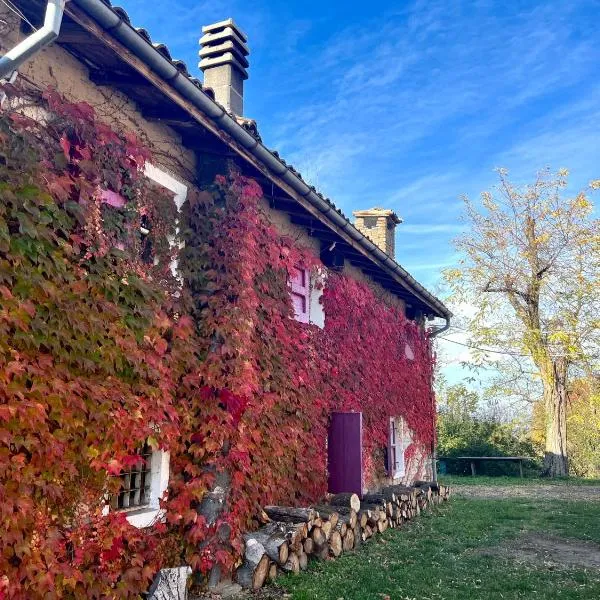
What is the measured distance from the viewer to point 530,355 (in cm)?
2172

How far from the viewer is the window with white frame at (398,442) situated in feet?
40.4

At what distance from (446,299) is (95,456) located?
2082 centimetres

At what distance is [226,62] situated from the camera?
9039 mm

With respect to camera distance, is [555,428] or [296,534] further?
[555,428]

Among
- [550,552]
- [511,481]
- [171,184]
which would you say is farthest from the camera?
[511,481]

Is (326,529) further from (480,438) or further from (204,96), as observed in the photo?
(480,438)

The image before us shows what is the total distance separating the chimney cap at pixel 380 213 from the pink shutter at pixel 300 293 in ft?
26.3

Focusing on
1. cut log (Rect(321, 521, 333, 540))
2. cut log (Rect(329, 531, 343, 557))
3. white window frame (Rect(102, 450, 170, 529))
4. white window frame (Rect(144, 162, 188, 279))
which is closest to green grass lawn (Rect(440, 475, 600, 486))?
cut log (Rect(329, 531, 343, 557))

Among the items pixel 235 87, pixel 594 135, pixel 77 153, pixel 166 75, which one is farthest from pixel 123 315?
pixel 594 135

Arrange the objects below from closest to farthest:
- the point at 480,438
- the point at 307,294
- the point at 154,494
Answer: the point at 154,494, the point at 307,294, the point at 480,438

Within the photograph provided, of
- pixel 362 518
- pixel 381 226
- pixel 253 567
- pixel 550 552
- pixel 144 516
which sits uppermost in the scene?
pixel 381 226

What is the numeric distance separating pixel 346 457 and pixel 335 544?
1844 mm

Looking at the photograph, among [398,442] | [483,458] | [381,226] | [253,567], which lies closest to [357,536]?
[253,567]

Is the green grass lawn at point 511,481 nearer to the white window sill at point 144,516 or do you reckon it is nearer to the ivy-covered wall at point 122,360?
the ivy-covered wall at point 122,360
